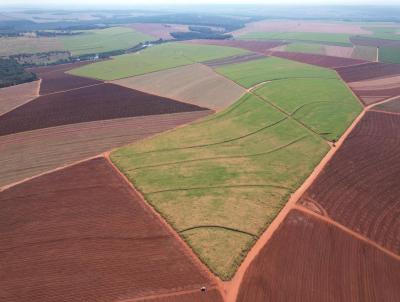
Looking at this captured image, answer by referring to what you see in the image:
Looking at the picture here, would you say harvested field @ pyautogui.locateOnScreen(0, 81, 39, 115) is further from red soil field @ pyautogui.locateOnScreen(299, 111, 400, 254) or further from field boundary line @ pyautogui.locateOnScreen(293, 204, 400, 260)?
red soil field @ pyautogui.locateOnScreen(299, 111, 400, 254)

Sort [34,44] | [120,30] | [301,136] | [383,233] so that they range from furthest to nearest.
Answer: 1. [120,30]
2. [34,44]
3. [301,136]
4. [383,233]

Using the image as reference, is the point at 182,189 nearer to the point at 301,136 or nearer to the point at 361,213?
the point at 361,213

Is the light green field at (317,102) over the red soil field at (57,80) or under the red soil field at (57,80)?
under

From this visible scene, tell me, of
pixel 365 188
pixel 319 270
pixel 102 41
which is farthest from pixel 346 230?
pixel 102 41

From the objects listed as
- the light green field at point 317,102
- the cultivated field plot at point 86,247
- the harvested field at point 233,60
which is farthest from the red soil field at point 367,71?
the cultivated field plot at point 86,247

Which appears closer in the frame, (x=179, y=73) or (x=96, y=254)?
(x=96, y=254)

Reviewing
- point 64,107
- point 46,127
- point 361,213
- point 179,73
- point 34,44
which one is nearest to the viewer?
point 361,213

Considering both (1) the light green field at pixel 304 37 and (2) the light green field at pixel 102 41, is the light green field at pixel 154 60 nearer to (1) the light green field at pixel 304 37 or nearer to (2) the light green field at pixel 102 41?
(2) the light green field at pixel 102 41

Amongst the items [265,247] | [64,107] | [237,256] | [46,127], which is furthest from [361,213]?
[64,107]
